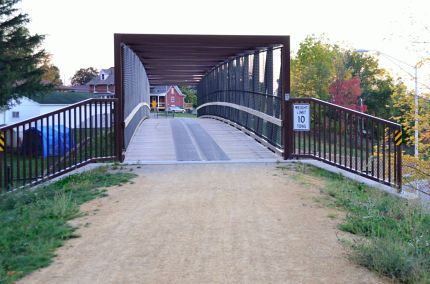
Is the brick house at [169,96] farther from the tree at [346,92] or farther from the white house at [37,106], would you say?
the tree at [346,92]

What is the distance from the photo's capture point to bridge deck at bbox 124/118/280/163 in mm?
14266

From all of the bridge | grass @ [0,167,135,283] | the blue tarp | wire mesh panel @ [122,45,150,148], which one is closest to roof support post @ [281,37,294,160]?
the bridge

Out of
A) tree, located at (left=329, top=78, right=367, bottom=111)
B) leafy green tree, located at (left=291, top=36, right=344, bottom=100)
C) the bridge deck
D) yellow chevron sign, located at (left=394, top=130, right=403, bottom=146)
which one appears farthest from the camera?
leafy green tree, located at (left=291, top=36, right=344, bottom=100)

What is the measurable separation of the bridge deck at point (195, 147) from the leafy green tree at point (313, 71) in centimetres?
3010

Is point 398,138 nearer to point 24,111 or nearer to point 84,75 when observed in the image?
point 24,111

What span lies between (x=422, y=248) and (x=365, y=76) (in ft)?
184

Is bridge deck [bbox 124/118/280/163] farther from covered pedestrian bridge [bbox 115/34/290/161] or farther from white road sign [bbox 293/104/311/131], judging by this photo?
white road sign [bbox 293/104/311/131]

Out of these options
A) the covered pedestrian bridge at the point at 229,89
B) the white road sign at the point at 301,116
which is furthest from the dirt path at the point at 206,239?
the covered pedestrian bridge at the point at 229,89

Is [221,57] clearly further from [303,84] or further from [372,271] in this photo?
[303,84]

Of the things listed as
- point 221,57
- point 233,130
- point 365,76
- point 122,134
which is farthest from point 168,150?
point 365,76

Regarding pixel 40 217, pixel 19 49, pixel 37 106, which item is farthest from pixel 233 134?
pixel 37 106

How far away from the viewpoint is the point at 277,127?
1524 cm

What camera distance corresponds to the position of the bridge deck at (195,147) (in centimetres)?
1427

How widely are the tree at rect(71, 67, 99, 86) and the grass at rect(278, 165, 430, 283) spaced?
114 metres
